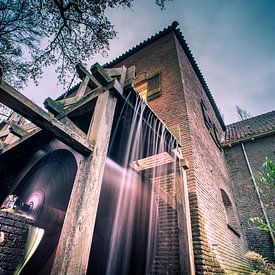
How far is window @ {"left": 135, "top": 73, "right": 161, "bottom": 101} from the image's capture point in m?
5.91

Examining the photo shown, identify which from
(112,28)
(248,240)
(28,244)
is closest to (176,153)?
(28,244)

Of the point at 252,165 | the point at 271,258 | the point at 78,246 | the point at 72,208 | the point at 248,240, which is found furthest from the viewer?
the point at 252,165

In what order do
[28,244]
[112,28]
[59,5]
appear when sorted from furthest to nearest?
[112,28], [59,5], [28,244]

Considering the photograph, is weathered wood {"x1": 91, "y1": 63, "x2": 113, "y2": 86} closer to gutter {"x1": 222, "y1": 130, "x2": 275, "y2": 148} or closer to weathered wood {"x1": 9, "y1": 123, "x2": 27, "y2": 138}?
weathered wood {"x1": 9, "y1": 123, "x2": 27, "y2": 138}

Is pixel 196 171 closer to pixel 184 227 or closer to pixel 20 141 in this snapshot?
pixel 184 227

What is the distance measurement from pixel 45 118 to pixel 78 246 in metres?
1.02

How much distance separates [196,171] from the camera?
3.97 m

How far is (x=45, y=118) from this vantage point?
1.51m

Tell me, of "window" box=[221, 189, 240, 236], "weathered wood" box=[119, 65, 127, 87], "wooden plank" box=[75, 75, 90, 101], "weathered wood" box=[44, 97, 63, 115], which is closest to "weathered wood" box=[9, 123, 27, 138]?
"weathered wood" box=[44, 97, 63, 115]

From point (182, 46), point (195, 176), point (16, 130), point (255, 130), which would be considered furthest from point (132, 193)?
point (255, 130)

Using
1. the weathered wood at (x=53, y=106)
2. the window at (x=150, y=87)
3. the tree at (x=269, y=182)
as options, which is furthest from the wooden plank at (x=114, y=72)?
the window at (x=150, y=87)

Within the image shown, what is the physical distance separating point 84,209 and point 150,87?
5442 millimetres

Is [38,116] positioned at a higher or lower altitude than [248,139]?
Answer: lower

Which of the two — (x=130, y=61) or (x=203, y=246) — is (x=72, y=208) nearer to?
(x=203, y=246)
